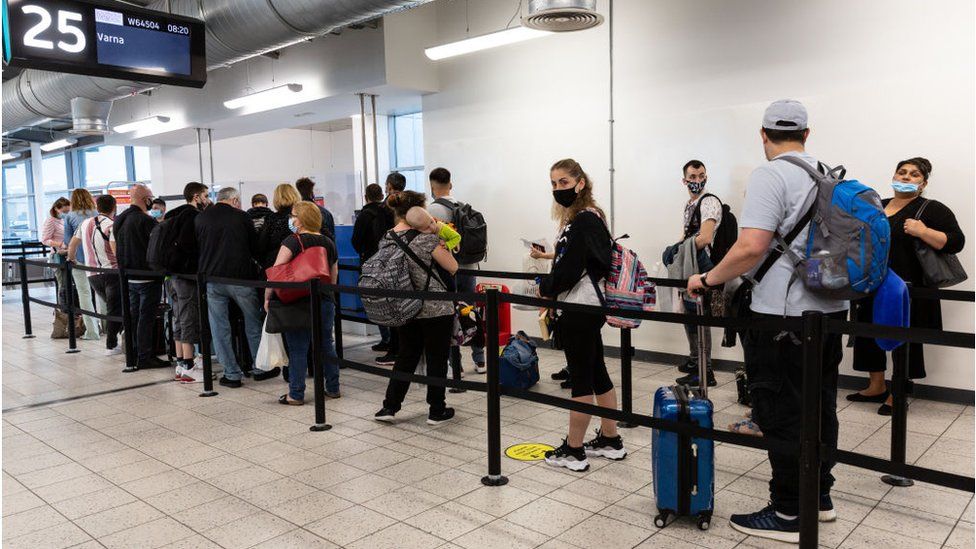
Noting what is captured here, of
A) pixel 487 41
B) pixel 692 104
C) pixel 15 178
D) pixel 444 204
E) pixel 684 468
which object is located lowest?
pixel 684 468

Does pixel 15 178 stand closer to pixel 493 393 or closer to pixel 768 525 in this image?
pixel 493 393

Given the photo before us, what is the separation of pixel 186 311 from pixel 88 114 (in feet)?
16.5

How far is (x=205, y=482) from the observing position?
142 inches

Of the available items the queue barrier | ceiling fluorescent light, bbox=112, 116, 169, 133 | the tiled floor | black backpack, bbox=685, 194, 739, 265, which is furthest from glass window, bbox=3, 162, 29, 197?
black backpack, bbox=685, 194, 739, 265

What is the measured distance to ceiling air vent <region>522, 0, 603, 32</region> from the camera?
439 cm

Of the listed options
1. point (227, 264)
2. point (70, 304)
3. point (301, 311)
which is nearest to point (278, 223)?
point (227, 264)

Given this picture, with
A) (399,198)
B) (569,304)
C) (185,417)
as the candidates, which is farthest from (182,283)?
(569,304)

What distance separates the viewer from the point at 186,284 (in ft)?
18.7

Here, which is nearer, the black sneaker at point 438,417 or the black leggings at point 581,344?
the black leggings at point 581,344

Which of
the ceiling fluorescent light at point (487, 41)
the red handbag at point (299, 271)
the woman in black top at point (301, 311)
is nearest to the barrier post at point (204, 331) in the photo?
the woman in black top at point (301, 311)

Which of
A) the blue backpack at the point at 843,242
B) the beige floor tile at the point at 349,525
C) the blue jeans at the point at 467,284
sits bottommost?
the beige floor tile at the point at 349,525

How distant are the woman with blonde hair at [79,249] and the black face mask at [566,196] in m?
6.03

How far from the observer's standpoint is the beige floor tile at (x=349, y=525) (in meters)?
2.93

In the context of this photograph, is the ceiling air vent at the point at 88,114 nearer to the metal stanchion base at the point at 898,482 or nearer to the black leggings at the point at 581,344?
the black leggings at the point at 581,344
